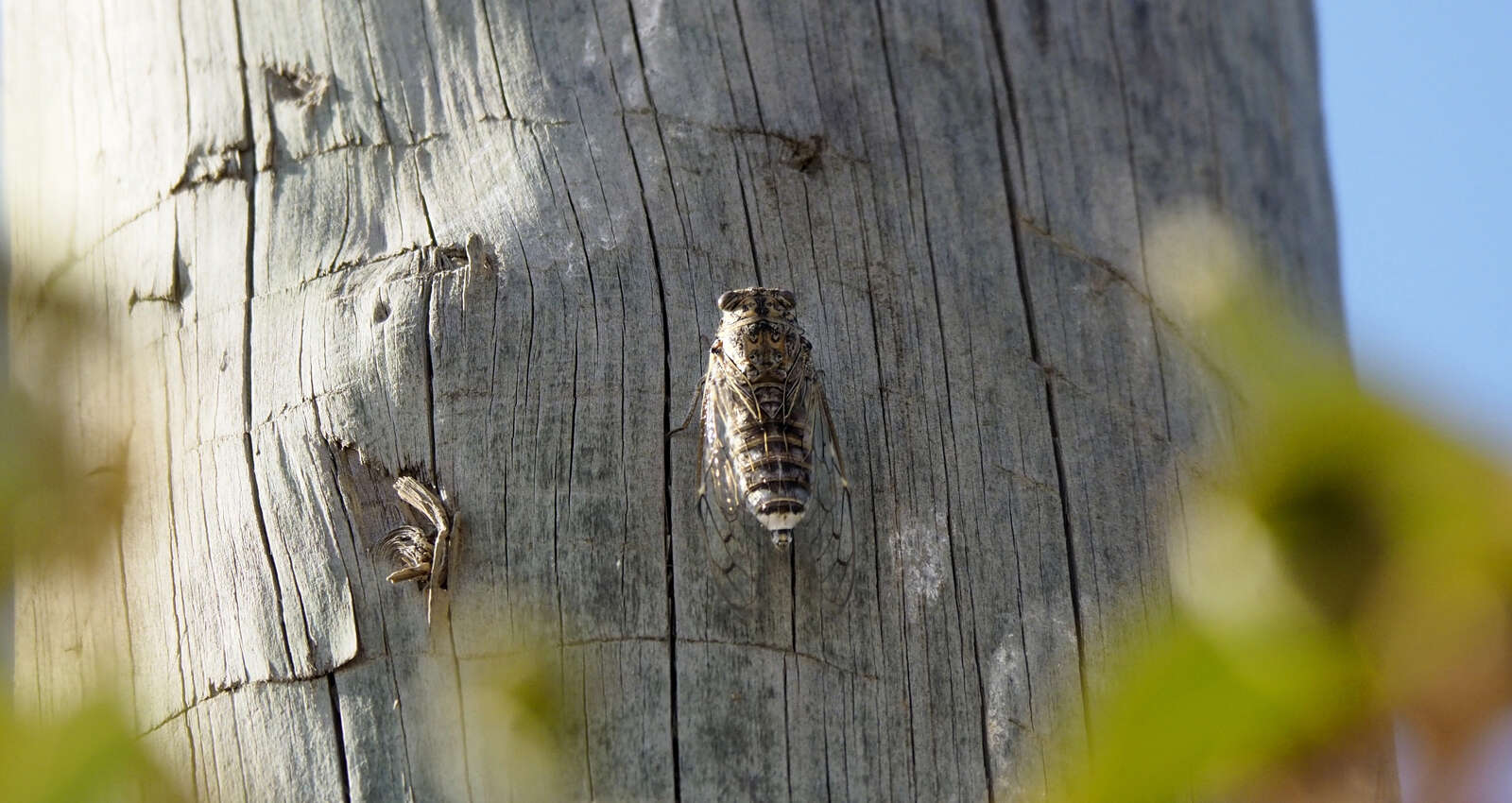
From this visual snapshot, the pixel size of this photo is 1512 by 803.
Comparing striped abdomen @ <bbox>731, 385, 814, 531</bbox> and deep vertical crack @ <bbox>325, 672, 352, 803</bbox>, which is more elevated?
striped abdomen @ <bbox>731, 385, 814, 531</bbox>

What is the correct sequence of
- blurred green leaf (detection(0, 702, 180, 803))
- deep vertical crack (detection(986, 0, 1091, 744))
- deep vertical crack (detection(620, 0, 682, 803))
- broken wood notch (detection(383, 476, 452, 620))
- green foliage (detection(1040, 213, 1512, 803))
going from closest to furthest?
green foliage (detection(1040, 213, 1512, 803)) → blurred green leaf (detection(0, 702, 180, 803)) → deep vertical crack (detection(620, 0, 682, 803)) → broken wood notch (detection(383, 476, 452, 620)) → deep vertical crack (detection(986, 0, 1091, 744))

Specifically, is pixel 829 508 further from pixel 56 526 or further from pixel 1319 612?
pixel 1319 612

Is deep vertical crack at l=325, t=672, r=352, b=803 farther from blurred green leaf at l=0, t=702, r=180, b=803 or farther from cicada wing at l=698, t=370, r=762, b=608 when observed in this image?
blurred green leaf at l=0, t=702, r=180, b=803

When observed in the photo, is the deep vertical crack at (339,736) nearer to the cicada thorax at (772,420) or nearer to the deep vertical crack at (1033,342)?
the cicada thorax at (772,420)

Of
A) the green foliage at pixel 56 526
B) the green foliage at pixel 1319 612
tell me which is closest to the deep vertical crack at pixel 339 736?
the green foliage at pixel 56 526

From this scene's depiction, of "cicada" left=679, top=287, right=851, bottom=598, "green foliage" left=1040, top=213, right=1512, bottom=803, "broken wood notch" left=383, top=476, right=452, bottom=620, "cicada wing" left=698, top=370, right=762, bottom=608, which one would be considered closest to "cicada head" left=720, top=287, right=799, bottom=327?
"cicada" left=679, top=287, right=851, bottom=598

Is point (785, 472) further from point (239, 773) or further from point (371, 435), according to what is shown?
point (239, 773)


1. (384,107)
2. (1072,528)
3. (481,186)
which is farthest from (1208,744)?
(384,107)
